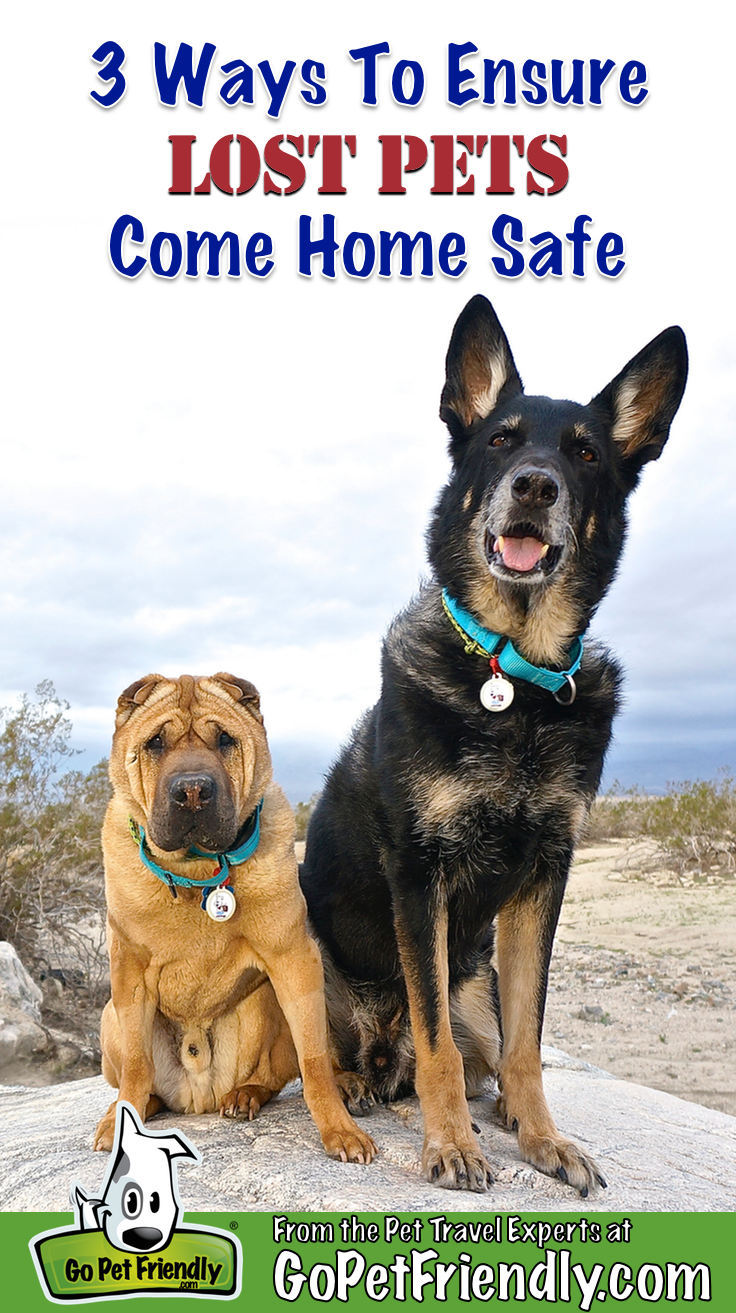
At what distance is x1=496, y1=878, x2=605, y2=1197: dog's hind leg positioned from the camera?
3.61m

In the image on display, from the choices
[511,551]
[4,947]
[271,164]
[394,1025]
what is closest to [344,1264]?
[394,1025]

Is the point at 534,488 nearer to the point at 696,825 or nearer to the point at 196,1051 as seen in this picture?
the point at 196,1051

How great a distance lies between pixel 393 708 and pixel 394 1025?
4.41 ft

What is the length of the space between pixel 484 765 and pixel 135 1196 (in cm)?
180

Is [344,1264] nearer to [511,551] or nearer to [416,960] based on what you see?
[416,960]

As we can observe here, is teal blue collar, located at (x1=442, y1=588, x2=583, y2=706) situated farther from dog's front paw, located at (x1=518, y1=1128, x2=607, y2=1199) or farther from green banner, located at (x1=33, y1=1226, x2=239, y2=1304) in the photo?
green banner, located at (x1=33, y1=1226, x2=239, y2=1304)

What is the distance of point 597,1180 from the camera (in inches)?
134

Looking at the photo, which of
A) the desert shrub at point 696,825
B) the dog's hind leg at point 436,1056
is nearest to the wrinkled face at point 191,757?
the dog's hind leg at point 436,1056

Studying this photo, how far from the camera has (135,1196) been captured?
2906mm

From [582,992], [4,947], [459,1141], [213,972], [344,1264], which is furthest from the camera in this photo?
[582,992]

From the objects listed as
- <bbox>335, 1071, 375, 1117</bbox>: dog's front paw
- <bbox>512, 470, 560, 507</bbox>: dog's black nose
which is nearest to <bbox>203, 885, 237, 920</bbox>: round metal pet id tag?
<bbox>335, 1071, 375, 1117</bbox>: dog's front paw

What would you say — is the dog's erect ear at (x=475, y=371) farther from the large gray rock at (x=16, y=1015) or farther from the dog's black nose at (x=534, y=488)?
the large gray rock at (x=16, y=1015)

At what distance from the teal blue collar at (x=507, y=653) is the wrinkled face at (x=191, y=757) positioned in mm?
857

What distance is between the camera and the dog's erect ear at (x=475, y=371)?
397 cm
